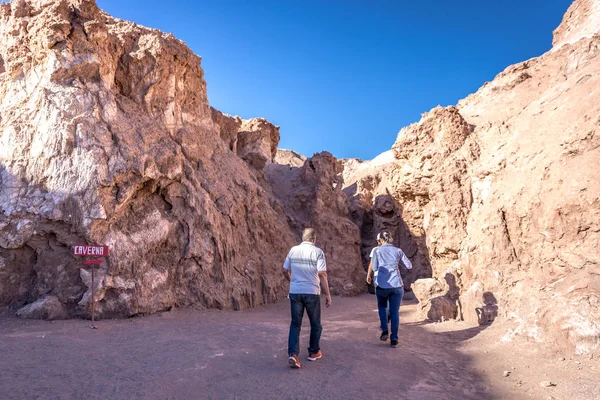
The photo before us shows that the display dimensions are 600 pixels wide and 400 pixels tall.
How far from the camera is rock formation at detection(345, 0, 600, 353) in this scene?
611cm

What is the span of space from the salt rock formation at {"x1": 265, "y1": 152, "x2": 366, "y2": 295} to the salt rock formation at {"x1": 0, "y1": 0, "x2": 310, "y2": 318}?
4.42 metres

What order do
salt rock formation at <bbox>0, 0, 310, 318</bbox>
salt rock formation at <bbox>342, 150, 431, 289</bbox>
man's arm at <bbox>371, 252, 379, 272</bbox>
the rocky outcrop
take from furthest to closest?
the rocky outcrop < salt rock formation at <bbox>342, 150, 431, 289</bbox> < salt rock formation at <bbox>0, 0, 310, 318</bbox> < man's arm at <bbox>371, 252, 379, 272</bbox>

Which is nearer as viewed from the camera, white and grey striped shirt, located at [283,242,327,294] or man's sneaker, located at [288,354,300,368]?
man's sneaker, located at [288,354,300,368]

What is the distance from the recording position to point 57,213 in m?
7.91

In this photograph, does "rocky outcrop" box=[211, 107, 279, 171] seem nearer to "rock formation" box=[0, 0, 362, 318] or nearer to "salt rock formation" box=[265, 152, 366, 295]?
"salt rock formation" box=[265, 152, 366, 295]

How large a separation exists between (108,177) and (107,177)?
2 centimetres

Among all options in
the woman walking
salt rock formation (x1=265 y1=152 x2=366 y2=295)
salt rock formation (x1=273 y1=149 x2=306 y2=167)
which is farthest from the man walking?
salt rock formation (x1=273 y1=149 x2=306 y2=167)

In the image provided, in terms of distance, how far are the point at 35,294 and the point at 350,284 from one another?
34.6ft

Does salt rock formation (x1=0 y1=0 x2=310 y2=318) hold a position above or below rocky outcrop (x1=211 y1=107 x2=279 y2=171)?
below

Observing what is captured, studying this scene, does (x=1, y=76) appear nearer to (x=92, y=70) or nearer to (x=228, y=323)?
(x=92, y=70)

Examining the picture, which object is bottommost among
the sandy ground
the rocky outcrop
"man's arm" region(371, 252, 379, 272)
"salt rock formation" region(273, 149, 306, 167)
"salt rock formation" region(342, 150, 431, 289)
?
the sandy ground

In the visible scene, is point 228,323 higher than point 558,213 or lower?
lower

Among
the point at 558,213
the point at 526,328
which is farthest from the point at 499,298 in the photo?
the point at 558,213

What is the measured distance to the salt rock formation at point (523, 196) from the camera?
6.09 meters
